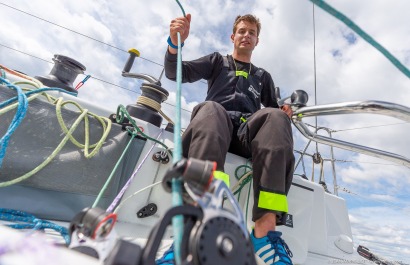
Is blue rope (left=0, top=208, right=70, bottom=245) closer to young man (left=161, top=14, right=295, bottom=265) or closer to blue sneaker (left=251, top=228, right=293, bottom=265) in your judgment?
young man (left=161, top=14, right=295, bottom=265)

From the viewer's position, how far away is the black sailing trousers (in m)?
0.90

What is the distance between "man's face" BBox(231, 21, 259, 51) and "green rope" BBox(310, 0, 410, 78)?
3.81 ft

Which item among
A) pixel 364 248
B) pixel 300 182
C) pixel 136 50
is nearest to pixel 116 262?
pixel 300 182

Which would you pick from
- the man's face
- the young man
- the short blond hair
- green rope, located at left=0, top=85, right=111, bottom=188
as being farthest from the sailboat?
the short blond hair

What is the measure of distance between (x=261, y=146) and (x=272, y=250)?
38 centimetres

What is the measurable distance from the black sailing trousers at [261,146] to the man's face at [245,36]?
2.73ft

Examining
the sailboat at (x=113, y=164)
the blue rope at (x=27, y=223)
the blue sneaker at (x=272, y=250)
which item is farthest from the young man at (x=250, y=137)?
the blue rope at (x=27, y=223)

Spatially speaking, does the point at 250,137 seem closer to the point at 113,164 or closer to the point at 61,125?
the point at 113,164

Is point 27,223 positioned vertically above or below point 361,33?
below

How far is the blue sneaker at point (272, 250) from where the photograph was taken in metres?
0.78

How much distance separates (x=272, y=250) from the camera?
804 mm

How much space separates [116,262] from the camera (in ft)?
0.99

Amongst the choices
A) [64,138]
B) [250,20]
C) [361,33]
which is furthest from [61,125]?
[250,20]

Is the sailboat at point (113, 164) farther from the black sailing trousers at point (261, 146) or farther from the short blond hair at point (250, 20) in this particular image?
the short blond hair at point (250, 20)
